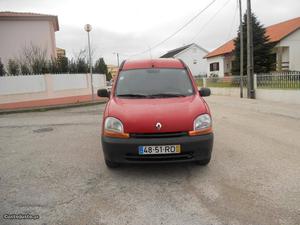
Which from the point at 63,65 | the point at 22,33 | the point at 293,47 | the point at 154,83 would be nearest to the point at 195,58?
the point at 293,47

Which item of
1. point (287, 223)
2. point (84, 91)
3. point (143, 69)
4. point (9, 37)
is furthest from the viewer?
point (9, 37)

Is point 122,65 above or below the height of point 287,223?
above

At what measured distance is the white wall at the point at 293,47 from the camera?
25484mm

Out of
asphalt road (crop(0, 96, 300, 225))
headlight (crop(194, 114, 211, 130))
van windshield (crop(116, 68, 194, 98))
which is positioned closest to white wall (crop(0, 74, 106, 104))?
asphalt road (crop(0, 96, 300, 225))

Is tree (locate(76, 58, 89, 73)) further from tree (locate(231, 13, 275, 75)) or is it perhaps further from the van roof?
tree (locate(231, 13, 275, 75))

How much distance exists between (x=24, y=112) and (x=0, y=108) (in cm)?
169

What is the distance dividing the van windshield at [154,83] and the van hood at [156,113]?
0.40 meters

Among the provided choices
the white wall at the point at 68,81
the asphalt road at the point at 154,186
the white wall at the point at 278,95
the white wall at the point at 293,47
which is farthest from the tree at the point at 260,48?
the asphalt road at the point at 154,186

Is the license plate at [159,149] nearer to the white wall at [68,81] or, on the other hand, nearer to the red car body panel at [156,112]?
the red car body panel at [156,112]

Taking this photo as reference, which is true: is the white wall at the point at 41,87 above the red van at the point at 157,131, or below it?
above

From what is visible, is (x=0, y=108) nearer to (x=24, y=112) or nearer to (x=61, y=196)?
(x=24, y=112)

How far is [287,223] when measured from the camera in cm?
302

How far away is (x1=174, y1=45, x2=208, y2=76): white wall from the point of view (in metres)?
49.2

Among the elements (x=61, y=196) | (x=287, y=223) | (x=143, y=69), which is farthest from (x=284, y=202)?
(x=143, y=69)
